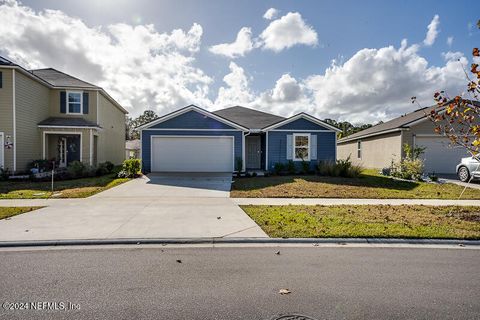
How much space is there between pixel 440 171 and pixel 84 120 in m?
24.2

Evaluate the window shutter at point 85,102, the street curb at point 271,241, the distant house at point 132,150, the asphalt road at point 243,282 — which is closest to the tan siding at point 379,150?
the street curb at point 271,241

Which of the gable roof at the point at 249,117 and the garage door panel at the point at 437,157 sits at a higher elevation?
the gable roof at the point at 249,117

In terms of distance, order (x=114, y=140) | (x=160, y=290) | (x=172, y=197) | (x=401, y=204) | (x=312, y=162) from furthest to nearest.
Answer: (x=114, y=140), (x=312, y=162), (x=172, y=197), (x=401, y=204), (x=160, y=290)

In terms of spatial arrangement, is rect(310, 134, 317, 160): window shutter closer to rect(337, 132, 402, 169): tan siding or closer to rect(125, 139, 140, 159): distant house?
rect(337, 132, 402, 169): tan siding

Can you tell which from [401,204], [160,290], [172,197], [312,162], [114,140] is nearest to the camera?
[160,290]

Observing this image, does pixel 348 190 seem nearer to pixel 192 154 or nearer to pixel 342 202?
pixel 342 202

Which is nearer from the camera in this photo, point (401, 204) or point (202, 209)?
point (202, 209)

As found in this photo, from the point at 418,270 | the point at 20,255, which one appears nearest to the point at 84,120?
the point at 20,255

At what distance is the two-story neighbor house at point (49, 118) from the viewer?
15.0m

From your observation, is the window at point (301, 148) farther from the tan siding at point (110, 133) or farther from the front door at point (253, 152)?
the tan siding at point (110, 133)

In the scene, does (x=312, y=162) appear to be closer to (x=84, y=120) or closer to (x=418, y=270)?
(x=418, y=270)

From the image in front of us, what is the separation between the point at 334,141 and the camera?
1784cm

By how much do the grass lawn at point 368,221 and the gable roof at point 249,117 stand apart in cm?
1128

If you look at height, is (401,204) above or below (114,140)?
below
